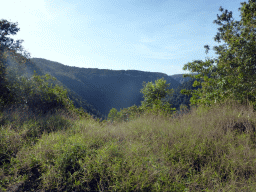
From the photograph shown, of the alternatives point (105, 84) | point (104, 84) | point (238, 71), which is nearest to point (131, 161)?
point (238, 71)

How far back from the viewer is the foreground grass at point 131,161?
246cm

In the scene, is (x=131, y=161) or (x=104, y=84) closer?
(x=131, y=161)

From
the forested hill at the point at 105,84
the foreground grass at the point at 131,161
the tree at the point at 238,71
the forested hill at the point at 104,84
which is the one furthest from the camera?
the forested hill at the point at 105,84

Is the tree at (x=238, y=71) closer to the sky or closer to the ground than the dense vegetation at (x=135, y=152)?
closer to the sky

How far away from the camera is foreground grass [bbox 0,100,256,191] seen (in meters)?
2.46

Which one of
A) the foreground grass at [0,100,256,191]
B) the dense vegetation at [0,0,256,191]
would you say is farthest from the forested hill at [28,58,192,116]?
the foreground grass at [0,100,256,191]

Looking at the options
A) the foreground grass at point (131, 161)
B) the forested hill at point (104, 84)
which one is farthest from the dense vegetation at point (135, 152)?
the forested hill at point (104, 84)

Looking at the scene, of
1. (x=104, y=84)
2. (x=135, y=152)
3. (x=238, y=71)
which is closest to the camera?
(x=135, y=152)

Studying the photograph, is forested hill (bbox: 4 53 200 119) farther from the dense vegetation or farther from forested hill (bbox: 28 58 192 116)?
the dense vegetation

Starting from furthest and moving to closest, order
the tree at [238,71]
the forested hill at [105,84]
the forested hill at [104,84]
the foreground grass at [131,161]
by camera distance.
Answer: the forested hill at [105,84] < the forested hill at [104,84] < the tree at [238,71] < the foreground grass at [131,161]

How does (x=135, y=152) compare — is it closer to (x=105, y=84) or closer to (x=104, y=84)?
(x=104, y=84)

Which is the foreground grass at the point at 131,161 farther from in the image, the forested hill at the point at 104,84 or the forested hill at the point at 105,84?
the forested hill at the point at 105,84

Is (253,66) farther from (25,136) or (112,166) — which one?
(25,136)

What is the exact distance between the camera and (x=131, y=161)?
279 centimetres
